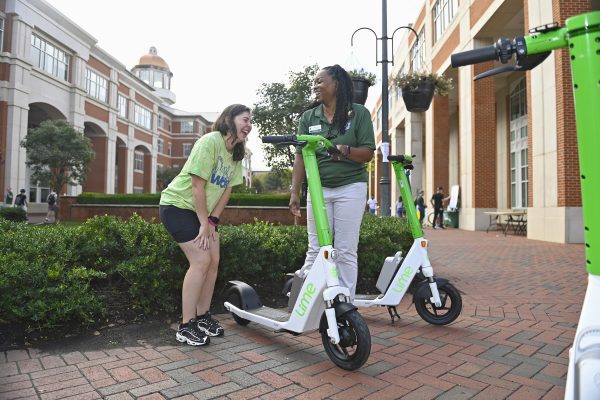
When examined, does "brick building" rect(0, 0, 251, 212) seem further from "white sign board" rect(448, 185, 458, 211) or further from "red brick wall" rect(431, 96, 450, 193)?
"white sign board" rect(448, 185, 458, 211)

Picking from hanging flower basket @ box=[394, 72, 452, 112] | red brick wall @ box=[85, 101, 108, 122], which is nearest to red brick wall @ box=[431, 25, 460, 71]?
A: hanging flower basket @ box=[394, 72, 452, 112]

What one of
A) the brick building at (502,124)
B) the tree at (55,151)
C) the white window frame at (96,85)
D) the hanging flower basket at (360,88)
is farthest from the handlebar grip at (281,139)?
the white window frame at (96,85)

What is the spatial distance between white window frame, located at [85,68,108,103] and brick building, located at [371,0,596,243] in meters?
25.1

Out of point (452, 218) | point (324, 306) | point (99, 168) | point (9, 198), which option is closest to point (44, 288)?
point (324, 306)

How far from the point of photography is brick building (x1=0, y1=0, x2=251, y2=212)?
2502 cm

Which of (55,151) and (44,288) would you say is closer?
(44,288)

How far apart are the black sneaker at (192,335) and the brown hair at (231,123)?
1331mm

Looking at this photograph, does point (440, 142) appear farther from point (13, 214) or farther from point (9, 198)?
point (9, 198)

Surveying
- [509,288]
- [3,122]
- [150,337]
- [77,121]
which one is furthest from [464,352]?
[77,121]

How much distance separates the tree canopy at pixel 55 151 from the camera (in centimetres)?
2098

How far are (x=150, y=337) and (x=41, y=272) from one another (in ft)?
3.06

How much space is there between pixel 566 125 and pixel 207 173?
9.98 metres

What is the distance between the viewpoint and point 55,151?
2084 cm

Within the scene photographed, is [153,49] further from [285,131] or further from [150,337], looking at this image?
[150,337]
